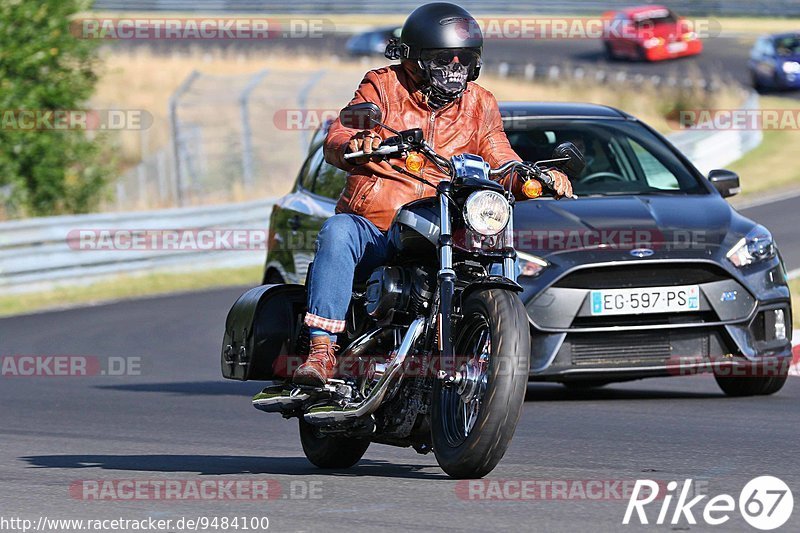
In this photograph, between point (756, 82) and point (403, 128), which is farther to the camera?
point (756, 82)

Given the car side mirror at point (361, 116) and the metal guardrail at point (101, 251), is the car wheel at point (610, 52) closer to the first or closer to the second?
the metal guardrail at point (101, 251)

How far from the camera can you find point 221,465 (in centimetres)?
709

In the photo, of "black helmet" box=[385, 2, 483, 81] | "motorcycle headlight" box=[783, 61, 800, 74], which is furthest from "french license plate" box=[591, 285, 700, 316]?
"motorcycle headlight" box=[783, 61, 800, 74]

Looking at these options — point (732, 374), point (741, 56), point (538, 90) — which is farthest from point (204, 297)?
point (741, 56)

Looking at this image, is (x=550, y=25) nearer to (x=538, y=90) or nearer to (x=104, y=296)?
(x=538, y=90)

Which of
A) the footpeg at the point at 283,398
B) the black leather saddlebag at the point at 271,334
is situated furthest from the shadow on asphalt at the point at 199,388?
the footpeg at the point at 283,398

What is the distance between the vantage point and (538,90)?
143ft

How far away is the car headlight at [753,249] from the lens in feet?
30.0

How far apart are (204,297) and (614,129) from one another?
28.7ft

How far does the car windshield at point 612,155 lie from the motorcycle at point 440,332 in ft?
11.4

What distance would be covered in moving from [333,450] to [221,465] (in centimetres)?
51

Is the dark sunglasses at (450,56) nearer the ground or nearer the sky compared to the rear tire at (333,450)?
nearer the sky

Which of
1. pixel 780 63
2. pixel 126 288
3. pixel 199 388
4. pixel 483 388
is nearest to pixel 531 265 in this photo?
pixel 483 388

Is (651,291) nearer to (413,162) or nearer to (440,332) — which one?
(413,162)
